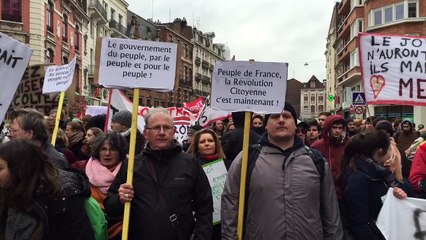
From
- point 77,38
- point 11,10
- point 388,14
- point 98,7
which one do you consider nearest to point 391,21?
point 388,14

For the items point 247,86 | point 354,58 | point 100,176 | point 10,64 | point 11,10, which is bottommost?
point 100,176

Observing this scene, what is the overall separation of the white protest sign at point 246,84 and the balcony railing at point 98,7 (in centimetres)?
4134

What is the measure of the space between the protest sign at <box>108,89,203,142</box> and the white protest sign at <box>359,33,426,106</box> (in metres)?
3.07

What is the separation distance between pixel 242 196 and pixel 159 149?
704mm

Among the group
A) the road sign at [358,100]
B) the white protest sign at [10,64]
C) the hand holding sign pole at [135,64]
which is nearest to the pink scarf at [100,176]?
the hand holding sign pole at [135,64]

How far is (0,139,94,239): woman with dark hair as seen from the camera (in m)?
2.65

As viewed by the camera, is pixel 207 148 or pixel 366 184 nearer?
pixel 366 184

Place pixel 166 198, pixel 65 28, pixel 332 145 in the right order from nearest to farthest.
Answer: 1. pixel 166 198
2. pixel 332 145
3. pixel 65 28

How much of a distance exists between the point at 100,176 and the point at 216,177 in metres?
1.16

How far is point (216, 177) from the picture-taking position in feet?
14.9

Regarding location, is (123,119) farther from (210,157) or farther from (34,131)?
(34,131)

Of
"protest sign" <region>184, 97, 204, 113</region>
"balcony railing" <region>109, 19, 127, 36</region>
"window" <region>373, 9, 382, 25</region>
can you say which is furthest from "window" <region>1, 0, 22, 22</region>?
"window" <region>373, 9, 382, 25</region>

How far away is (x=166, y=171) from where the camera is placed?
3381mm

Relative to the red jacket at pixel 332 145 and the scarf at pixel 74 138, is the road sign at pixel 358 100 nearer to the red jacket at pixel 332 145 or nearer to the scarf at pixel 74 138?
the red jacket at pixel 332 145
